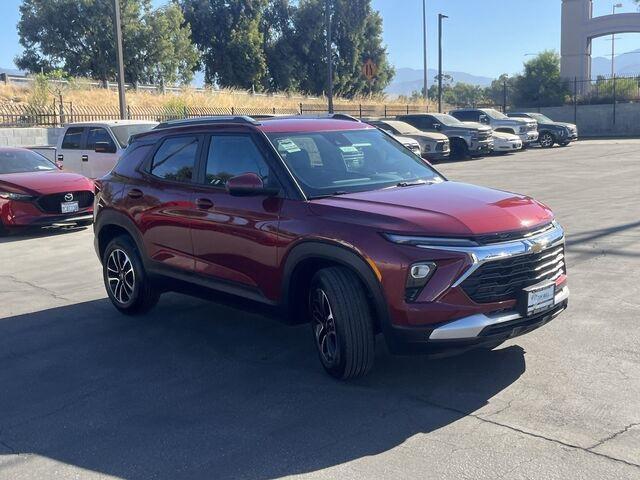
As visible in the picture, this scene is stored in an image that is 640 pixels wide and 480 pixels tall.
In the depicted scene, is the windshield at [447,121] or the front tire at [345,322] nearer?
the front tire at [345,322]

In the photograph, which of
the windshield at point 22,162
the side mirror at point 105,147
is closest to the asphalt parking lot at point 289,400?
the windshield at point 22,162

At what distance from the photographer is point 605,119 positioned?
137ft

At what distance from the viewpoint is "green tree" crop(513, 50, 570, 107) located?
150ft

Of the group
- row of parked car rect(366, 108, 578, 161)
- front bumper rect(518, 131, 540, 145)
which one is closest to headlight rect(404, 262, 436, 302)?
row of parked car rect(366, 108, 578, 161)

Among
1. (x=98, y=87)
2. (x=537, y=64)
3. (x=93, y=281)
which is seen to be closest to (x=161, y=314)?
(x=93, y=281)

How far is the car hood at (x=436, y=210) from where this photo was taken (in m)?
4.58

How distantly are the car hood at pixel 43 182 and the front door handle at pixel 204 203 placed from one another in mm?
6731

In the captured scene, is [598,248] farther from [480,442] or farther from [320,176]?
[480,442]

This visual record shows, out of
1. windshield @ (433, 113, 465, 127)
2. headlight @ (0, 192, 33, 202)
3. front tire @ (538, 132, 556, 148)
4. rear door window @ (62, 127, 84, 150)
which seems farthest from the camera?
front tire @ (538, 132, 556, 148)

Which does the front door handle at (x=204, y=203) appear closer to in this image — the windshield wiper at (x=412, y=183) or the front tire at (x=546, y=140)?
the windshield wiper at (x=412, y=183)

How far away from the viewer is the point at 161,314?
716 centimetres

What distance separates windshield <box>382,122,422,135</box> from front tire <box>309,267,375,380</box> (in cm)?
2003

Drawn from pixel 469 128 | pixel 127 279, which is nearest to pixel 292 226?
pixel 127 279

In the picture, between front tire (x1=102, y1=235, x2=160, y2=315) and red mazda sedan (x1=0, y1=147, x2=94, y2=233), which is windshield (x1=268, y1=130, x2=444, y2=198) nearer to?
front tire (x1=102, y1=235, x2=160, y2=315)
